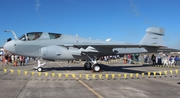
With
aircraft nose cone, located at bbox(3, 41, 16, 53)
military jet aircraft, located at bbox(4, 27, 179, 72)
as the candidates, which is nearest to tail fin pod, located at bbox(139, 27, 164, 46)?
military jet aircraft, located at bbox(4, 27, 179, 72)

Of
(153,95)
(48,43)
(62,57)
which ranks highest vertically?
(48,43)

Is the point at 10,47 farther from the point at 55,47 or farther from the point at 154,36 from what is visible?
the point at 154,36

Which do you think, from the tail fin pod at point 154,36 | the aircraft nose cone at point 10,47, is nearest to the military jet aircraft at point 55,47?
the aircraft nose cone at point 10,47

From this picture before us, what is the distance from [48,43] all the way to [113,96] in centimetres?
1095

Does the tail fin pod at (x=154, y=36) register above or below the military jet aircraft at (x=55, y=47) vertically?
above

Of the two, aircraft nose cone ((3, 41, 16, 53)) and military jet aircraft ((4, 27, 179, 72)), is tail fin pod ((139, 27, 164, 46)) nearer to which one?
military jet aircraft ((4, 27, 179, 72))

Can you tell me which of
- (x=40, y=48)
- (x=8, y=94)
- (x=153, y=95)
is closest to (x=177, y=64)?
(x=40, y=48)

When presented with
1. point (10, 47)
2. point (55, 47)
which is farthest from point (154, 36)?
point (10, 47)

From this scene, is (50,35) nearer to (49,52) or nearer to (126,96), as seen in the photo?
(49,52)

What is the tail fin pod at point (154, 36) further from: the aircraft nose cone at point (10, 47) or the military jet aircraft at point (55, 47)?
the aircraft nose cone at point (10, 47)

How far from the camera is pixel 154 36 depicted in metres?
21.7

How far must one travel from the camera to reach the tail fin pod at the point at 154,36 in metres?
21.5

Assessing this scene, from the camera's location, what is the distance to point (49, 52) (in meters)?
16.6

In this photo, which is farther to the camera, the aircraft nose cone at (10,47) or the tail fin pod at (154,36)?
the tail fin pod at (154,36)
